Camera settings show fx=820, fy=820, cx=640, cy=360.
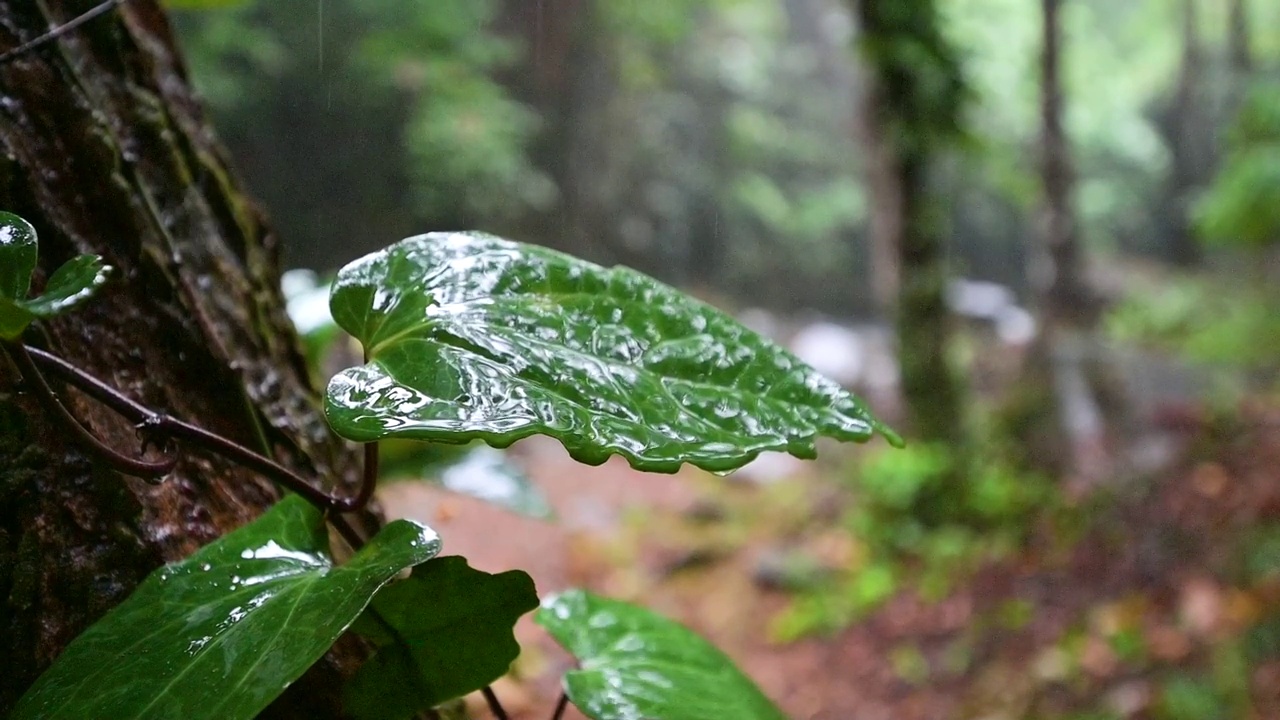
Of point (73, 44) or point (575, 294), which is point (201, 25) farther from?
point (575, 294)

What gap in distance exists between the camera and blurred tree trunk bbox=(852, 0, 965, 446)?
3135 mm

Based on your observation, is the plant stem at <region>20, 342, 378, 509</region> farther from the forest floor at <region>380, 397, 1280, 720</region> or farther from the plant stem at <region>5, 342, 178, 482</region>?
the forest floor at <region>380, 397, 1280, 720</region>

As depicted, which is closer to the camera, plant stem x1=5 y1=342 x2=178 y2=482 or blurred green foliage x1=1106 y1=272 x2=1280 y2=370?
plant stem x1=5 y1=342 x2=178 y2=482

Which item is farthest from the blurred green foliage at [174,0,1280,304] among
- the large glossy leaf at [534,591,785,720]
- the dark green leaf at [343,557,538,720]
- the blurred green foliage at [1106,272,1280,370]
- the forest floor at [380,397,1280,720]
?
the dark green leaf at [343,557,538,720]

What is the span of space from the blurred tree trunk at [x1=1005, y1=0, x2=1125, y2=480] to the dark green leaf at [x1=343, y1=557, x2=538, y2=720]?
3.30m

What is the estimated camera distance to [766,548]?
3965mm

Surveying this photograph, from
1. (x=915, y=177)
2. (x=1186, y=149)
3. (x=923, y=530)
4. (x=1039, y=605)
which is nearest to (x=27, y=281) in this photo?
(x=1039, y=605)

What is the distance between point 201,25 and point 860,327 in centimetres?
646

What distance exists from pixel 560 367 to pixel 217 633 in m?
0.21

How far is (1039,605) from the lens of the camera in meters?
2.76

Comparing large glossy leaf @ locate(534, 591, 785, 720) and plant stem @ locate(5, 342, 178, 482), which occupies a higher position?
plant stem @ locate(5, 342, 178, 482)

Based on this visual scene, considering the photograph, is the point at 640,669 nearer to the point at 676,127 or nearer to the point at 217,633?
the point at 217,633

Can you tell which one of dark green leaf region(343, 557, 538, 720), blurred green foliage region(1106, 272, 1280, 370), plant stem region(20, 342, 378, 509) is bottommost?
dark green leaf region(343, 557, 538, 720)

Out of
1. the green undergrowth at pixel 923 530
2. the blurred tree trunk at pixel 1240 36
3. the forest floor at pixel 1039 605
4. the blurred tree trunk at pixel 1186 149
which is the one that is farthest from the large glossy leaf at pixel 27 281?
the blurred tree trunk at pixel 1186 149
